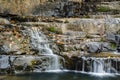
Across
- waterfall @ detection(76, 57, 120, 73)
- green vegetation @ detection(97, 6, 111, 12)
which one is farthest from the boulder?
green vegetation @ detection(97, 6, 111, 12)

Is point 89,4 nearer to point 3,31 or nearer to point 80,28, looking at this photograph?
point 80,28

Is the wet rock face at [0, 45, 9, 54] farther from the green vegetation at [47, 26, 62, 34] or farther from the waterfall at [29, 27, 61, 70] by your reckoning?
the green vegetation at [47, 26, 62, 34]

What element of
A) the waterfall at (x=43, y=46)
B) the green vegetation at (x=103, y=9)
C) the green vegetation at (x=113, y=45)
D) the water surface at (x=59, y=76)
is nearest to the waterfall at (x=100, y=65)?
the water surface at (x=59, y=76)

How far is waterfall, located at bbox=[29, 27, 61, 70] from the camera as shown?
16148 mm

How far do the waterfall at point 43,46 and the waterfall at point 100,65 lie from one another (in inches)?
55.6

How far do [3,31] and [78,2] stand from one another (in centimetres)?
665

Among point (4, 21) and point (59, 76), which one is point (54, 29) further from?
point (59, 76)

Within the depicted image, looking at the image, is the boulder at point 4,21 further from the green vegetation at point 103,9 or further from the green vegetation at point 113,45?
the green vegetation at point 103,9

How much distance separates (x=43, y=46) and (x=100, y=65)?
341cm

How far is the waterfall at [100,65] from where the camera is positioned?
51.3 feet

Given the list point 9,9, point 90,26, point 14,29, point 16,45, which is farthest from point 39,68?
point 9,9

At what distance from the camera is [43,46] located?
17.0 metres

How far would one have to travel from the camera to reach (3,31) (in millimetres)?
17297

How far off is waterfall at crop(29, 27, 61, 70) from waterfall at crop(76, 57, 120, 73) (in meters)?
1.41
